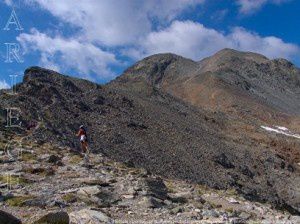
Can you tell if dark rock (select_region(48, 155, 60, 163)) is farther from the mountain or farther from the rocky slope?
the mountain

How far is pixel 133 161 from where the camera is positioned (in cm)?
4928

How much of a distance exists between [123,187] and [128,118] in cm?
4005

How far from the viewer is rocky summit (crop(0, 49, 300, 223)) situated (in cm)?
2178

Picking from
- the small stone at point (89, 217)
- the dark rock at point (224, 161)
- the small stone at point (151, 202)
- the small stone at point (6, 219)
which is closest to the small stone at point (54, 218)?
the small stone at point (6, 219)

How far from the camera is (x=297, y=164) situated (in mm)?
80938

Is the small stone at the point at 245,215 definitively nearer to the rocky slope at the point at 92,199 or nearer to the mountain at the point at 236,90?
the rocky slope at the point at 92,199

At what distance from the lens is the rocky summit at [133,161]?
2178 centimetres

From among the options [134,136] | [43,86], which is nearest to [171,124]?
[134,136]

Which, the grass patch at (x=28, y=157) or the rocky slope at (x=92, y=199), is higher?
the grass patch at (x=28, y=157)

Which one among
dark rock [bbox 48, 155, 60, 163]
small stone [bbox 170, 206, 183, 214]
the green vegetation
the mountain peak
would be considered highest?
the mountain peak

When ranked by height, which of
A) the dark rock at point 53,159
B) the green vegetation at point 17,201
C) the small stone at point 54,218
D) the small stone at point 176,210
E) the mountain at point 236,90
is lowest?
the small stone at point 176,210

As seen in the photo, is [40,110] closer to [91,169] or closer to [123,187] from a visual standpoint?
[91,169]

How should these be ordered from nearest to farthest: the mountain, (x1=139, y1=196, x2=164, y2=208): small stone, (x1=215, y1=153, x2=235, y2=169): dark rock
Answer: (x1=139, y1=196, x2=164, y2=208): small stone < (x1=215, y1=153, x2=235, y2=169): dark rock < the mountain

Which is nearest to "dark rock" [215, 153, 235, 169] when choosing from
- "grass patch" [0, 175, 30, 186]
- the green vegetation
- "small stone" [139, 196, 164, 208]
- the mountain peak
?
the mountain peak
